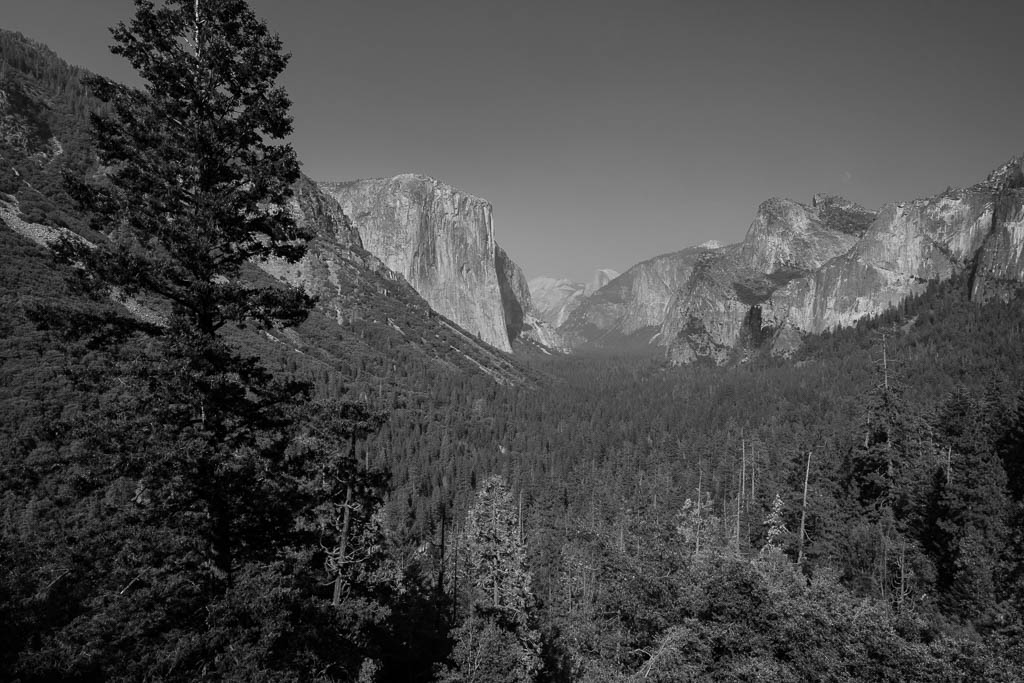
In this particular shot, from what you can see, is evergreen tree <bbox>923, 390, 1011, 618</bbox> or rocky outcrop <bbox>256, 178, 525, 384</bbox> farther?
rocky outcrop <bbox>256, 178, 525, 384</bbox>

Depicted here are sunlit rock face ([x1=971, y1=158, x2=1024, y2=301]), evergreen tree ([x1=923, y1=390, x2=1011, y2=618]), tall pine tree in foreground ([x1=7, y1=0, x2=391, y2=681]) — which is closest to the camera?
tall pine tree in foreground ([x1=7, y1=0, x2=391, y2=681])

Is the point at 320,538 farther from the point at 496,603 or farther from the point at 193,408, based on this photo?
the point at 496,603

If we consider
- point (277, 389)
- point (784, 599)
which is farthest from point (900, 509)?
point (277, 389)

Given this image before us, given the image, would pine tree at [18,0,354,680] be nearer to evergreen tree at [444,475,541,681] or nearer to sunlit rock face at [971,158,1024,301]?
evergreen tree at [444,475,541,681]

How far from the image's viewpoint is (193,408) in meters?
7.67

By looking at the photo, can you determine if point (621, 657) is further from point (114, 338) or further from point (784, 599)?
point (114, 338)

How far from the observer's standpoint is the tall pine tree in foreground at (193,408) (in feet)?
20.5

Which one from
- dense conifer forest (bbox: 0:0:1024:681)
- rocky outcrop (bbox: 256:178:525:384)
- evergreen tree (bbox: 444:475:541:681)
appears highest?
rocky outcrop (bbox: 256:178:525:384)

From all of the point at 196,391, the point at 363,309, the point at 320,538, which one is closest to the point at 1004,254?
the point at 363,309

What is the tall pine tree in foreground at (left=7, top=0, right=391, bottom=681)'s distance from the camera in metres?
6.26

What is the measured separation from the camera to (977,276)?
13600 centimetres

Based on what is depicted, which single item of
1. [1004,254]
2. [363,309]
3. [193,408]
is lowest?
[193,408]

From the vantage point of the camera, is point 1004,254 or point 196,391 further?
point 1004,254

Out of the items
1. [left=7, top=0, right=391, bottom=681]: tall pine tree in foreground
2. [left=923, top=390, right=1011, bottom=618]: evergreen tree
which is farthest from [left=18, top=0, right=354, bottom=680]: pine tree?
[left=923, top=390, right=1011, bottom=618]: evergreen tree
